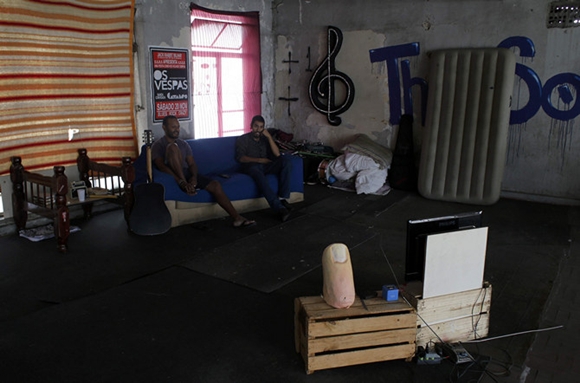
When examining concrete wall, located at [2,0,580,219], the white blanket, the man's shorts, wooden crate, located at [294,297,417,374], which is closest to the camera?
wooden crate, located at [294,297,417,374]

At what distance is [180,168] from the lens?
5.36 m

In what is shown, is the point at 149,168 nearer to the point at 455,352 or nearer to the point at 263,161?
the point at 263,161

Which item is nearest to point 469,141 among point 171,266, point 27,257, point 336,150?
point 336,150

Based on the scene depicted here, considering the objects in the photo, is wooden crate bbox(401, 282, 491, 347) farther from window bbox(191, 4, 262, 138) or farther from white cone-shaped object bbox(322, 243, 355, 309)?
window bbox(191, 4, 262, 138)

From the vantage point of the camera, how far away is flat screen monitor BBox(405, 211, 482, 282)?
2865mm

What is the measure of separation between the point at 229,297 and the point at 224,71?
4.56 metres

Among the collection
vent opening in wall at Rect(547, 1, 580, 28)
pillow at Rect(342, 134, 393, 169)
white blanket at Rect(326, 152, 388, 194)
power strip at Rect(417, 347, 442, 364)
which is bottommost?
power strip at Rect(417, 347, 442, 364)

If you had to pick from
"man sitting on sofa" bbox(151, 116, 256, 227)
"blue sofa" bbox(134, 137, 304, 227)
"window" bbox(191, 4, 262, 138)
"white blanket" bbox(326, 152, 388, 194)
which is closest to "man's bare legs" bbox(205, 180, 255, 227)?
"man sitting on sofa" bbox(151, 116, 256, 227)

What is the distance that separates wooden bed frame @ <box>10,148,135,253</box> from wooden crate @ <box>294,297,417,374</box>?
276cm

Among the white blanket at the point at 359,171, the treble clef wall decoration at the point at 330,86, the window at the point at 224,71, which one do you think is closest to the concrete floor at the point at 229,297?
the white blanket at the point at 359,171

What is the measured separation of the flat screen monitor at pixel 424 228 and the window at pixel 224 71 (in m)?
4.78

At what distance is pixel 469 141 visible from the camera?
6395 millimetres

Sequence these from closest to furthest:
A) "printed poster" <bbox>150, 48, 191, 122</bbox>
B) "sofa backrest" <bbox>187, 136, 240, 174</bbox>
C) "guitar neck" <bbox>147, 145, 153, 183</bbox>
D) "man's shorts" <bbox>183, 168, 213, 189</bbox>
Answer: "guitar neck" <bbox>147, 145, 153, 183</bbox> < "man's shorts" <bbox>183, 168, 213, 189</bbox> < "sofa backrest" <bbox>187, 136, 240, 174</bbox> < "printed poster" <bbox>150, 48, 191, 122</bbox>

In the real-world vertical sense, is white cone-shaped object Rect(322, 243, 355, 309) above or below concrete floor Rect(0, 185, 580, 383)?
above
